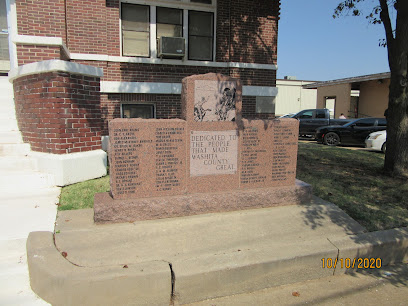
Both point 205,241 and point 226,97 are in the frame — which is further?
point 226,97

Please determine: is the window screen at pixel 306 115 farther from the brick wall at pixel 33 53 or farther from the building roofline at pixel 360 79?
the brick wall at pixel 33 53

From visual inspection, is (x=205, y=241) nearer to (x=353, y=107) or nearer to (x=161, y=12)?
(x=161, y=12)

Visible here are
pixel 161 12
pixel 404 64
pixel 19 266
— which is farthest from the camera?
pixel 161 12

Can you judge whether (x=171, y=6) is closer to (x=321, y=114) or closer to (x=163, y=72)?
(x=163, y=72)

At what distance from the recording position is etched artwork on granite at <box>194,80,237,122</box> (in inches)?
173

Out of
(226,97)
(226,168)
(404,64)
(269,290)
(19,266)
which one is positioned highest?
(404,64)

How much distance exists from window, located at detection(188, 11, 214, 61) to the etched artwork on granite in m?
6.13

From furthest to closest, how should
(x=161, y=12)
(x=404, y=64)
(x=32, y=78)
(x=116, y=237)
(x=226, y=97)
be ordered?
(x=161, y=12), (x=404, y=64), (x=32, y=78), (x=226, y=97), (x=116, y=237)

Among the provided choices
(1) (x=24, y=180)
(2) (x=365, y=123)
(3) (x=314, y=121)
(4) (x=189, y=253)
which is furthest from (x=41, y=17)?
(3) (x=314, y=121)

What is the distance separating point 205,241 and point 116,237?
105 centimetres

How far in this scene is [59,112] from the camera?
512 centimetres

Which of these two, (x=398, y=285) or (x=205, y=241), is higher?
(x=205, y=241)

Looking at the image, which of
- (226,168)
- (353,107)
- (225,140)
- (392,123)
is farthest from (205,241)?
(353,107)

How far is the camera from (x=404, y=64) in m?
6.29
